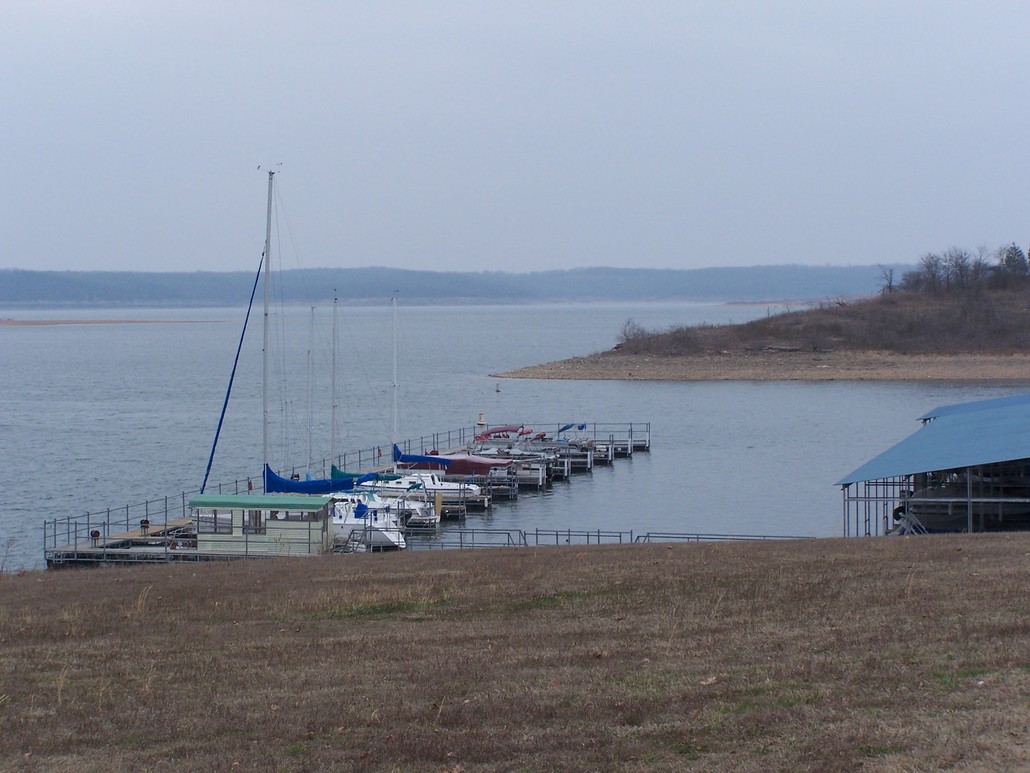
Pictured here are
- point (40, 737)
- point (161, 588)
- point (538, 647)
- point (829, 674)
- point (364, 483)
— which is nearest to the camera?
point (40, 737)

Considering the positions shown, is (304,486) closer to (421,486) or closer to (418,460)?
(421,486)

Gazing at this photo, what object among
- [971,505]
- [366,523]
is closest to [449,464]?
[366,523]

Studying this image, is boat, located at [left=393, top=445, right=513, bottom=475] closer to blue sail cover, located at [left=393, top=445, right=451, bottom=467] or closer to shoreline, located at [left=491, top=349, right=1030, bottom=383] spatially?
blue sail cover, located at [left=393, top=445, right=451, bottom=467]

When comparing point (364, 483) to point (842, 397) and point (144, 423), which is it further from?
point (842, 397)

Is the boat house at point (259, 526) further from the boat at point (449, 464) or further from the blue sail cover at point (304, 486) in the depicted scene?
the boat at point (449, 464)

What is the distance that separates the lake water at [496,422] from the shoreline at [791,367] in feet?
14.0

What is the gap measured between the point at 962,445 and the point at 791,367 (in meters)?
88.7

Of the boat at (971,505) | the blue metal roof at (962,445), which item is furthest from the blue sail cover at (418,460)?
the boat at (971,505)

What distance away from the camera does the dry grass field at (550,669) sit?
10.5 m

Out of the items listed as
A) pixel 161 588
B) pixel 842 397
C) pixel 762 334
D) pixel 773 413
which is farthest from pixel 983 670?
pixel 762 334

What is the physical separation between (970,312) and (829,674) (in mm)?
132522

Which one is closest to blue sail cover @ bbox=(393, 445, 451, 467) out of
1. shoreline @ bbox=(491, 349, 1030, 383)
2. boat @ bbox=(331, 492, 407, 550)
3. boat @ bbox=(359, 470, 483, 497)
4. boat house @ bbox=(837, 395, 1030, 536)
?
boat @ bbox=(359, 470, 483, 497)

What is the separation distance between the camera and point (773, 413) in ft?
283

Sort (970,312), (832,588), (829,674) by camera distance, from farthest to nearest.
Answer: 1. (970,312)
2. (832,588)
3. (829,674)
